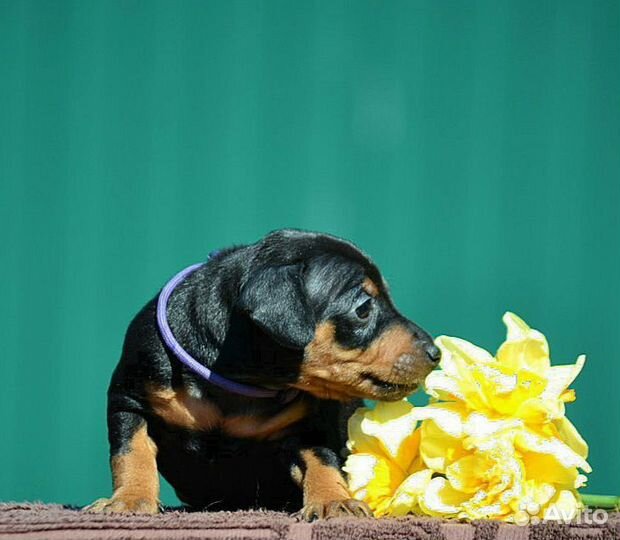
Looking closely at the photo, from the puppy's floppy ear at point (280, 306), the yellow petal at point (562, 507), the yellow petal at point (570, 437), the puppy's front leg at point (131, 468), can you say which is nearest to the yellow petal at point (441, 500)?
the yellow petal at point (562, 507)

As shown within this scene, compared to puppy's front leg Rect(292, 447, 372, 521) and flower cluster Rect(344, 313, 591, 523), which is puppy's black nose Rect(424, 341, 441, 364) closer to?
flower cluster Rect(344, 313, 591, 523)

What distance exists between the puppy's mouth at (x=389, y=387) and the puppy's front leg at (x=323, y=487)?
0.94ft

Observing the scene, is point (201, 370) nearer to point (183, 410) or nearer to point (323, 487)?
point (183, 410)

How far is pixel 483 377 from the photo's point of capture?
10.1 feet

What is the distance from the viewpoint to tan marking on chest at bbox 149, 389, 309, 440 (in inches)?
140

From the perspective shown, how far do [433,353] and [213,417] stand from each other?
0.77 meters

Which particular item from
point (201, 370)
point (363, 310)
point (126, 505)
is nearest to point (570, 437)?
point (363, 310)

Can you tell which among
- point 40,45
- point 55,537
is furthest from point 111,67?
point 55,537

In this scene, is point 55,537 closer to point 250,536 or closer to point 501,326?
point 250,536

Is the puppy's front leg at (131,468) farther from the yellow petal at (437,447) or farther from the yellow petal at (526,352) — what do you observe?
the yellow petal at (526,352)

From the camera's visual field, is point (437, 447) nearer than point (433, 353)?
Yes

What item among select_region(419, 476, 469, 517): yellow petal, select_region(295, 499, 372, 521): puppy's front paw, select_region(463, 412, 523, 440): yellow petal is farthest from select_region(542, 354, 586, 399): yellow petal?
select_region(295, 499, 372, 521): puppy's front paw

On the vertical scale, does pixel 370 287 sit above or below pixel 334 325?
above

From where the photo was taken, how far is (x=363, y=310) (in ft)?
11.8
